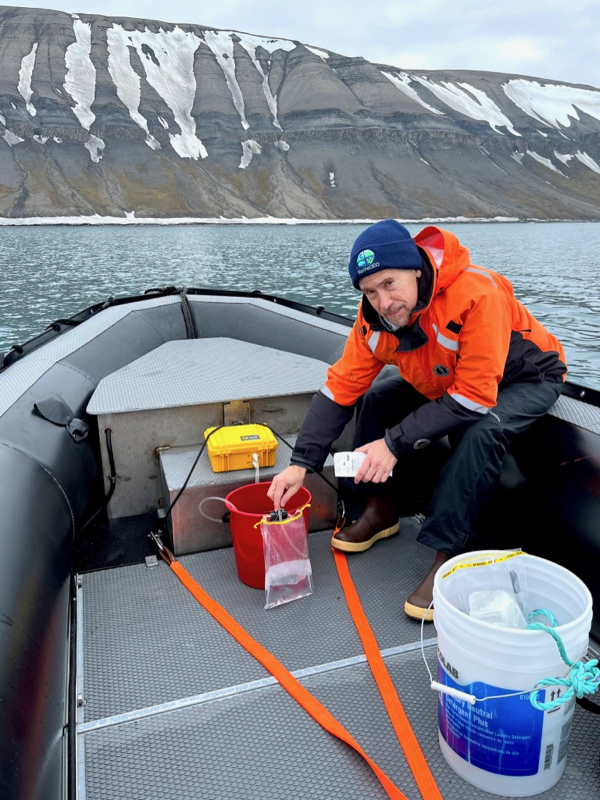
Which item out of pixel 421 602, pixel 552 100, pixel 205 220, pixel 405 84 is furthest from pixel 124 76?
pixel 421 602

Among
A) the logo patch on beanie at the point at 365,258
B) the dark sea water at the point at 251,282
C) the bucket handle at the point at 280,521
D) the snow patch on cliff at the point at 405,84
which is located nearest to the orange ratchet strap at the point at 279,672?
the bucket handle at the point at 280,521

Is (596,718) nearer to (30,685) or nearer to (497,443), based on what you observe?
(497,443)

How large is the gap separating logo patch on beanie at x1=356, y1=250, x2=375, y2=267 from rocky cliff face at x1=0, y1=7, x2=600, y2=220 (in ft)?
250

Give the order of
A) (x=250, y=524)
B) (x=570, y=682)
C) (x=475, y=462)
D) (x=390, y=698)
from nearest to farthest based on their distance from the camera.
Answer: (x=570, y=682)
(x=390, y=698)
(x=475, y=462)
(x=250, y=524)

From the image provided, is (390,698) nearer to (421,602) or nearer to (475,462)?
(421,602)

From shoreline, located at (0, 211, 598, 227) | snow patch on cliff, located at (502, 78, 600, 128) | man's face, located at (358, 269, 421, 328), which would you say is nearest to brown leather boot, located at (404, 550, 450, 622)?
man's face, located at (358, 269, 421, 328)

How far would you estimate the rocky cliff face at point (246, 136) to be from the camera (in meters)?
84.6

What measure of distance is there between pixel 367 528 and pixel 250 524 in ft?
1.88

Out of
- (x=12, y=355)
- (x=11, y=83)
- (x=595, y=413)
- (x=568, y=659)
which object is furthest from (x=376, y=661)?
(x=11, y=83)

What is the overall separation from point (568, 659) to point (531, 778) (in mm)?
337

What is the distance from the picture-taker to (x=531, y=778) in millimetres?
1396

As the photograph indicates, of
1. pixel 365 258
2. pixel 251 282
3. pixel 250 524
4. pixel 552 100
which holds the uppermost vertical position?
pixel 552 100

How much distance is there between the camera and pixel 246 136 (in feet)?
338

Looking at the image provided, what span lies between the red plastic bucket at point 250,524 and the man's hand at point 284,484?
8cm
